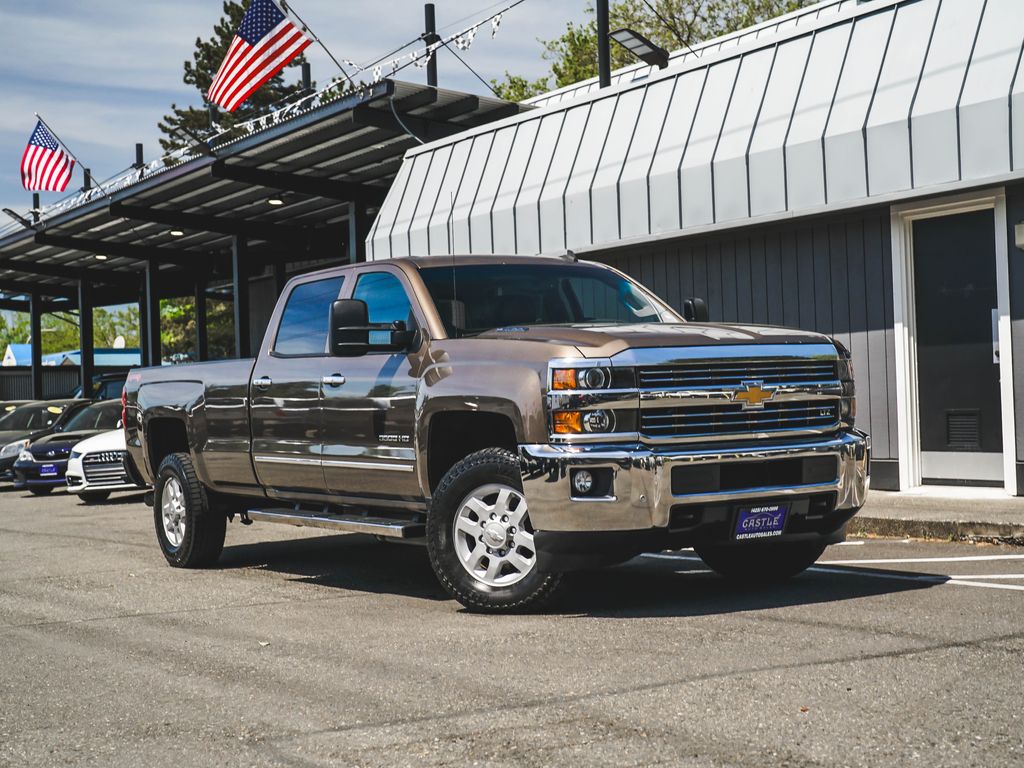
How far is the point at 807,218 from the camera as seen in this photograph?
1370 cm

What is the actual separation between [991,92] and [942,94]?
58 centimetres

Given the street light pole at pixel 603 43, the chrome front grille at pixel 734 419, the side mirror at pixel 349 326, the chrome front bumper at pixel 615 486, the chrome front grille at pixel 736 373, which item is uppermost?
the street light pole at pixel 603 43

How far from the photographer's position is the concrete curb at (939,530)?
971 cm

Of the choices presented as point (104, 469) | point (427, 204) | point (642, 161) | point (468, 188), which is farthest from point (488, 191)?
point (104, 469)

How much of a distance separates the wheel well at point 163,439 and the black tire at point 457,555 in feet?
13.3

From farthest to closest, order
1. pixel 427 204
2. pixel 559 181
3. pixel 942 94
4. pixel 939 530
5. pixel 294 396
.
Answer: pixel 427 204 < pixel 559 181 < pixel 942 94 < pixel 939 530 < pixel 294 396

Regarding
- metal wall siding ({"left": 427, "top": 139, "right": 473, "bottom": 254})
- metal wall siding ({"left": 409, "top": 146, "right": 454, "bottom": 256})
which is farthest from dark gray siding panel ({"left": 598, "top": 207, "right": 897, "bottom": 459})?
metal wall siding ({"left": 409, "top": 146, "right": 454, "bottom": 256})

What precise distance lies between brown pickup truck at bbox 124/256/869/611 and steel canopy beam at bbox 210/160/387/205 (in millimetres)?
16516

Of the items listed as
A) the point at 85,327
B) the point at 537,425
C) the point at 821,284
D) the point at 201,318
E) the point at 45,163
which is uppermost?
the point at 45,163

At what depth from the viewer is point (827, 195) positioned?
13273 millimetres

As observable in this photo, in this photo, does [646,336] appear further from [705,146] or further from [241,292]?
[241,292]

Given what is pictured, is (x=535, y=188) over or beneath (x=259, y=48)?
beneath

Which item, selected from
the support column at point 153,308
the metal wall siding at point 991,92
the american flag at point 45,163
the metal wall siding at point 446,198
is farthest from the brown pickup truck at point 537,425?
the support column at point 153,308

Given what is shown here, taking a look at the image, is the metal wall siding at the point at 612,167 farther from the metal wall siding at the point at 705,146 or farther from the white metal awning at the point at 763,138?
the metal wall siding at the point at 705,146
